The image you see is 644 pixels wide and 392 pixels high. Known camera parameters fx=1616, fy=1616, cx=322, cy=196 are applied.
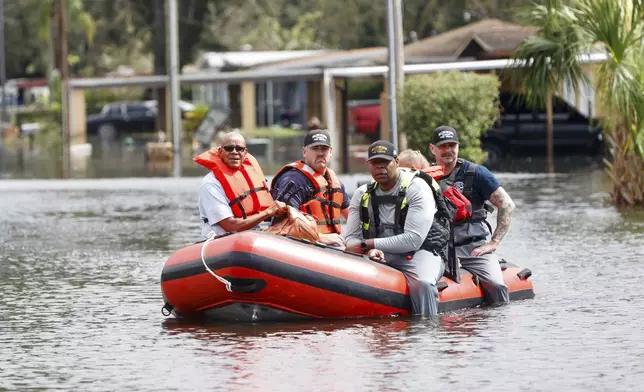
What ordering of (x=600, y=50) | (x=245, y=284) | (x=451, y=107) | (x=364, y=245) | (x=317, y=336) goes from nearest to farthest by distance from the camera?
(x=317, y=336) < (x=245, y=284) < (x=364, y=245) < (x=600, y=50) < (x=451, y=107)

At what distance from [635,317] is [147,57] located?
8762 centimetres

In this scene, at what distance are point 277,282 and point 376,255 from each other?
0.94 m

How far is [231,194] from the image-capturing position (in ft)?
45.3

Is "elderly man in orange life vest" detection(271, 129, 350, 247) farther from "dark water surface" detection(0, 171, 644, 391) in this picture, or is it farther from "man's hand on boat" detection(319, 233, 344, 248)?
"dark water surface" detection(0, 171, 644, 391)

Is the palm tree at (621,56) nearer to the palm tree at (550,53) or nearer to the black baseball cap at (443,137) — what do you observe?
the palm tree at (550,53)

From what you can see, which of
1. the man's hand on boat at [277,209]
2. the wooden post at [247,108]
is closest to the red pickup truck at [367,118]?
the wooden post at [247,108]

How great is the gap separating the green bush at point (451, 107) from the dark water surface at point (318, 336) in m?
8.79

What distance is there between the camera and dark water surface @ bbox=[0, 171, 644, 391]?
10.9 metres

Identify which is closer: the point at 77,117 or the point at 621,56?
the point at 621,56

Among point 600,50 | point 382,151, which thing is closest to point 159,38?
point 600,50

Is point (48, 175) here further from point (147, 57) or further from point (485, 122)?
point (147, 57)

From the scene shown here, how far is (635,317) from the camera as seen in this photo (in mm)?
13695

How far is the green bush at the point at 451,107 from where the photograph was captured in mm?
30000

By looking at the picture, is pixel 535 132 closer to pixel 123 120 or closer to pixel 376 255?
pixel 376 255
